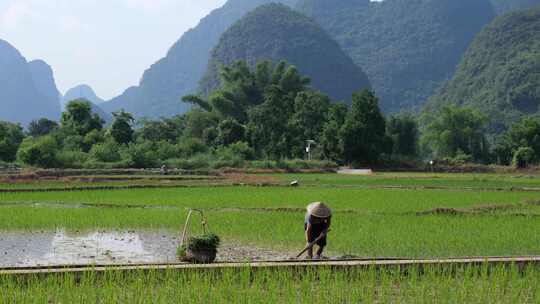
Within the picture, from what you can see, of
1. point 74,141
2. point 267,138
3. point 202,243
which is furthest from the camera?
point 267,138

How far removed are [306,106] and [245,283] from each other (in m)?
50.3

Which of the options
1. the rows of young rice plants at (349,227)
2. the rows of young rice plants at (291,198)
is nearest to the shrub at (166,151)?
the rows of young rice plants at (291,198)

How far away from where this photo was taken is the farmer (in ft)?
29.5

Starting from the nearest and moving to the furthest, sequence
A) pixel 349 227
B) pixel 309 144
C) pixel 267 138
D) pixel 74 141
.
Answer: pixel 349 227
pixel 74 141
pixel 309 144
pixel 267 138

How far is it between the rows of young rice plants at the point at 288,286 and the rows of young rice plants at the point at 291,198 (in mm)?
8851

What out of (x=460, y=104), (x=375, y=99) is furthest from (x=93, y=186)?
(x=460, y=104)

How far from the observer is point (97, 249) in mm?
10656

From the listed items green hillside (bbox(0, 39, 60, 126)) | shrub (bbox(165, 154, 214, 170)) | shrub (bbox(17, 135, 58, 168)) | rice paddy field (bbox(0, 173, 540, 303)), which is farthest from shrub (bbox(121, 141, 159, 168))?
green hillside (bbox(0, 39, 60, 126))

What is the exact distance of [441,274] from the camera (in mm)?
7750

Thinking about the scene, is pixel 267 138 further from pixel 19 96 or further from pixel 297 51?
pixel 19 96

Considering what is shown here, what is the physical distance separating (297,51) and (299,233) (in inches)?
Result: 4991

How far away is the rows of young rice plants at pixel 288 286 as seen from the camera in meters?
6.63

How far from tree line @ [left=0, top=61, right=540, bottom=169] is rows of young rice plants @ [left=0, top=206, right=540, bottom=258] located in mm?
22830

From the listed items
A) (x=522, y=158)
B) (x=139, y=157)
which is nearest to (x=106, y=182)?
(x=139, y=157)
